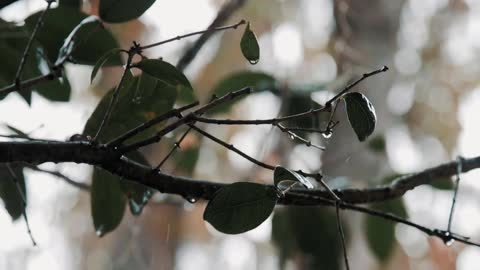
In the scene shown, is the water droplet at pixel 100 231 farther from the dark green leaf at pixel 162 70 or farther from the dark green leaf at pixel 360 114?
the dark green leaf at pixel 360 114

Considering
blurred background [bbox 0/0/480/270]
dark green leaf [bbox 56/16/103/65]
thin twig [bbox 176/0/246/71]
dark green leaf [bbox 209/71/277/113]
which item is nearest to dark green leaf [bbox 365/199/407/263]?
blurred background [bbox 0/0/480/270]

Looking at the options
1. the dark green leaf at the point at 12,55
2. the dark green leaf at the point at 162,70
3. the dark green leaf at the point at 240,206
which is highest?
the dark green leaf at the point at 12,55

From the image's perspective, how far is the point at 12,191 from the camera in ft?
2.41

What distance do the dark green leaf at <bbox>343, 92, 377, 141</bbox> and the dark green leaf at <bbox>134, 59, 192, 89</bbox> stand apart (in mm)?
151

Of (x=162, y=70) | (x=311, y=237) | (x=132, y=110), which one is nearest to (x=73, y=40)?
(x=162, y=70)

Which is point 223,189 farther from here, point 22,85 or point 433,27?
point 433,27

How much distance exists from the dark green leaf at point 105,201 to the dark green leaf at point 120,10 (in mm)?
189

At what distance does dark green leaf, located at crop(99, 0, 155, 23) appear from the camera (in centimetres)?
63

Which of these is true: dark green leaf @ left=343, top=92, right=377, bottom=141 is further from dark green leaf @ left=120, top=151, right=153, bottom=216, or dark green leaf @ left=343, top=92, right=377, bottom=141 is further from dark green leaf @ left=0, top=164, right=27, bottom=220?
dark green leaf @ left=0, top=164, right=27, bottom=220

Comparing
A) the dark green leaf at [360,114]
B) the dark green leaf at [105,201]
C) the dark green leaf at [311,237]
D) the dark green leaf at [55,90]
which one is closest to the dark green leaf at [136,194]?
the dark green leaf at [105,201]

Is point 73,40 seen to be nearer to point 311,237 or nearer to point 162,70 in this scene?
point 162,70

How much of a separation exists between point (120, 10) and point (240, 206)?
241 millimetres

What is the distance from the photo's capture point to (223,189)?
0.56m

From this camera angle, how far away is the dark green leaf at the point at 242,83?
987mm
